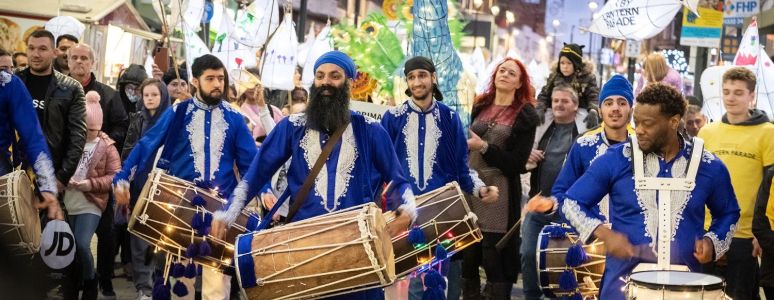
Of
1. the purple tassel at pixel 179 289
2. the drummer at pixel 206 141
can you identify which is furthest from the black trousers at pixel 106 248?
the purple tassel at pixel 179 289

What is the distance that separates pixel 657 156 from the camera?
673cm

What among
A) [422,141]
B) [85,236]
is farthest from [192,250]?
[85,236]

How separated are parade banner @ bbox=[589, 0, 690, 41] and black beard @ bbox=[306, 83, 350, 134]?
6011 millimetres

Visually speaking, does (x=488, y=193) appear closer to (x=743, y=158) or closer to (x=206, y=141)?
(x=743, y=158)

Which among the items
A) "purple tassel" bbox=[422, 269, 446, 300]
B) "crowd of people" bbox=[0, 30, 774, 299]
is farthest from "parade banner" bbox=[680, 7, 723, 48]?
"purple tassel" bbox=[422, 269, 446, 300]

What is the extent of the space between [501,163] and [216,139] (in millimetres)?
2130

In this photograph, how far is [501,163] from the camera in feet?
33.6

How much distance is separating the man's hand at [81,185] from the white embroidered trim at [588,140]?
407 centimetres

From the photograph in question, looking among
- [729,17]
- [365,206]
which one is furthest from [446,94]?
[729,17]

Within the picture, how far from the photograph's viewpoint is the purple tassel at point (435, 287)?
8430mm

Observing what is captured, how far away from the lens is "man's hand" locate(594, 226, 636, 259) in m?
6.49

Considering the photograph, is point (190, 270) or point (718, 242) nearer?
point (718, 242)

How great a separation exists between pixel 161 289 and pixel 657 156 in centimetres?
344

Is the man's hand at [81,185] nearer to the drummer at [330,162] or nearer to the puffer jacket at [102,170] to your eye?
the puffer jacket at [102,170]
